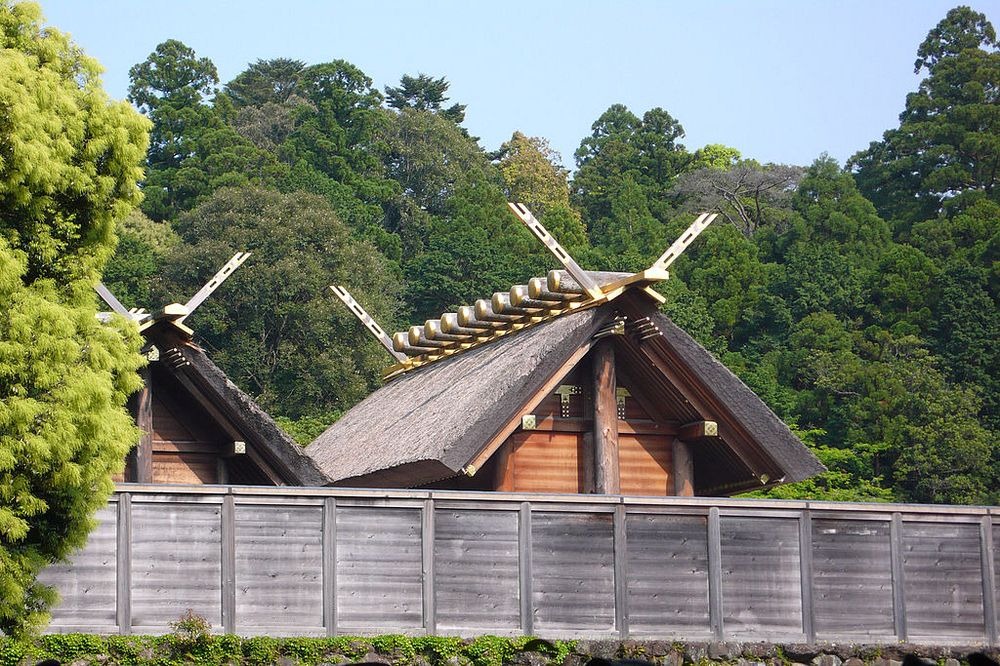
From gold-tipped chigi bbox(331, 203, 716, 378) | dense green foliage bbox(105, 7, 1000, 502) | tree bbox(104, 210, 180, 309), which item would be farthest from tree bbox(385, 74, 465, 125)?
gold-tipped chigi bbox(331, 203, 716, 378)

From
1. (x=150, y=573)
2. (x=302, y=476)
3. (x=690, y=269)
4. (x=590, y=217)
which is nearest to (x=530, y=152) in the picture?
(x=590, y=217)

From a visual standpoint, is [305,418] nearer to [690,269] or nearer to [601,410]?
[690,269]

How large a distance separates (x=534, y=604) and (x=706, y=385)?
4419 millimetres

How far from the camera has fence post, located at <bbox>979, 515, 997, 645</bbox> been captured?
51.3 feet

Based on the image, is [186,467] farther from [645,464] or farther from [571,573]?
[571,573]

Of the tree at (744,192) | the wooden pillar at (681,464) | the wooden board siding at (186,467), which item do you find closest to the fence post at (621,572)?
the wooden pillar at (681,464)

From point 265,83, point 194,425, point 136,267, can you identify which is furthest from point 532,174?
point 194,425

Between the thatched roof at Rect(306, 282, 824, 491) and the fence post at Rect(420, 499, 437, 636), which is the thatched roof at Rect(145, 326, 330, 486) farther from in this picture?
the fence post at Rect(420, 499, 437, 636)

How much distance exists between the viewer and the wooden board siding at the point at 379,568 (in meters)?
14.1

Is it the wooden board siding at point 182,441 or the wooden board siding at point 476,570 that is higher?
the wooden board siding at point 182,441

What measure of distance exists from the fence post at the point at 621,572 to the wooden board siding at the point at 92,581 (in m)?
4.27

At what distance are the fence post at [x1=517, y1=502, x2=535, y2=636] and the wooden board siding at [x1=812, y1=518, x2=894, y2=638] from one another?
2661 mm

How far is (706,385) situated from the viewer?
1808 cm

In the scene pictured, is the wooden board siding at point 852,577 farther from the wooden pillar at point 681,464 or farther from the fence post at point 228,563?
the fence post at point 228,563
